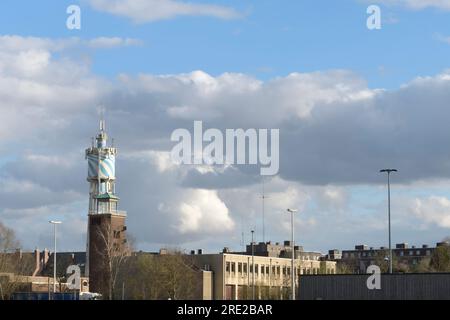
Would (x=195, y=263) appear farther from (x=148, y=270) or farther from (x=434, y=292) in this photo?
(x=434, y=292)

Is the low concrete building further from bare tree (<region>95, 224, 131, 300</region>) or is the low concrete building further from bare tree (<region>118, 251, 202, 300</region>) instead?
bare tree (<region>95, 224, 131, 300</region>)

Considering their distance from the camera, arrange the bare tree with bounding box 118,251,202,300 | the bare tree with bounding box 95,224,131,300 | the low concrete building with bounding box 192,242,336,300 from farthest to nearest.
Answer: the low concrete building with bounding box 192,242,336,300 < the bare tree with bounding box 95,224,131,300 < the bare tree with bounding box 118,251,202,300

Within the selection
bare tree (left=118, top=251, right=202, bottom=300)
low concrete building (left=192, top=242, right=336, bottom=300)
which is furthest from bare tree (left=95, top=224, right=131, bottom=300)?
low concrete building (left=192, top=242, right=336, bottom=300)

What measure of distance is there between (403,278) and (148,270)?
6882 centimetres

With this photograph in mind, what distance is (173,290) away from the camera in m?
145

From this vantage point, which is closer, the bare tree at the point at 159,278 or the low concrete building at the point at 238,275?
the bare tree at the point at 159,278

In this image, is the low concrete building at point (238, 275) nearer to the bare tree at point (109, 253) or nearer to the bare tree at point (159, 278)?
the bare tree at point (159, 278)

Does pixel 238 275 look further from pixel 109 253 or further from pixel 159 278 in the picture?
pixel 159 278

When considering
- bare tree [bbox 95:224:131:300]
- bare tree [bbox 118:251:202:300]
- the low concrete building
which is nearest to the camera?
bare tree [bbox 118:251:202:300]

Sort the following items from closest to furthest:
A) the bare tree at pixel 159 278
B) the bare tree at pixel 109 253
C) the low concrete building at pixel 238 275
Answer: the bare tree at pixel 159 278
the bare tree at pixel 109 253
the low concrete building at pixel 238 275

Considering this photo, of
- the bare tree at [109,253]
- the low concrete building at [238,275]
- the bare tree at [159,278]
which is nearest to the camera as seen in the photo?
the bare tree at [159,278]

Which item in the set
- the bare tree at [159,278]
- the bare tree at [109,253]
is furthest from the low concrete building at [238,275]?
the bare tree at [109,253]

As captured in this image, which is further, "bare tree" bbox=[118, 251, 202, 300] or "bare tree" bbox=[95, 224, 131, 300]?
"bare tree" bbox=[95, 224, 131, 300]
